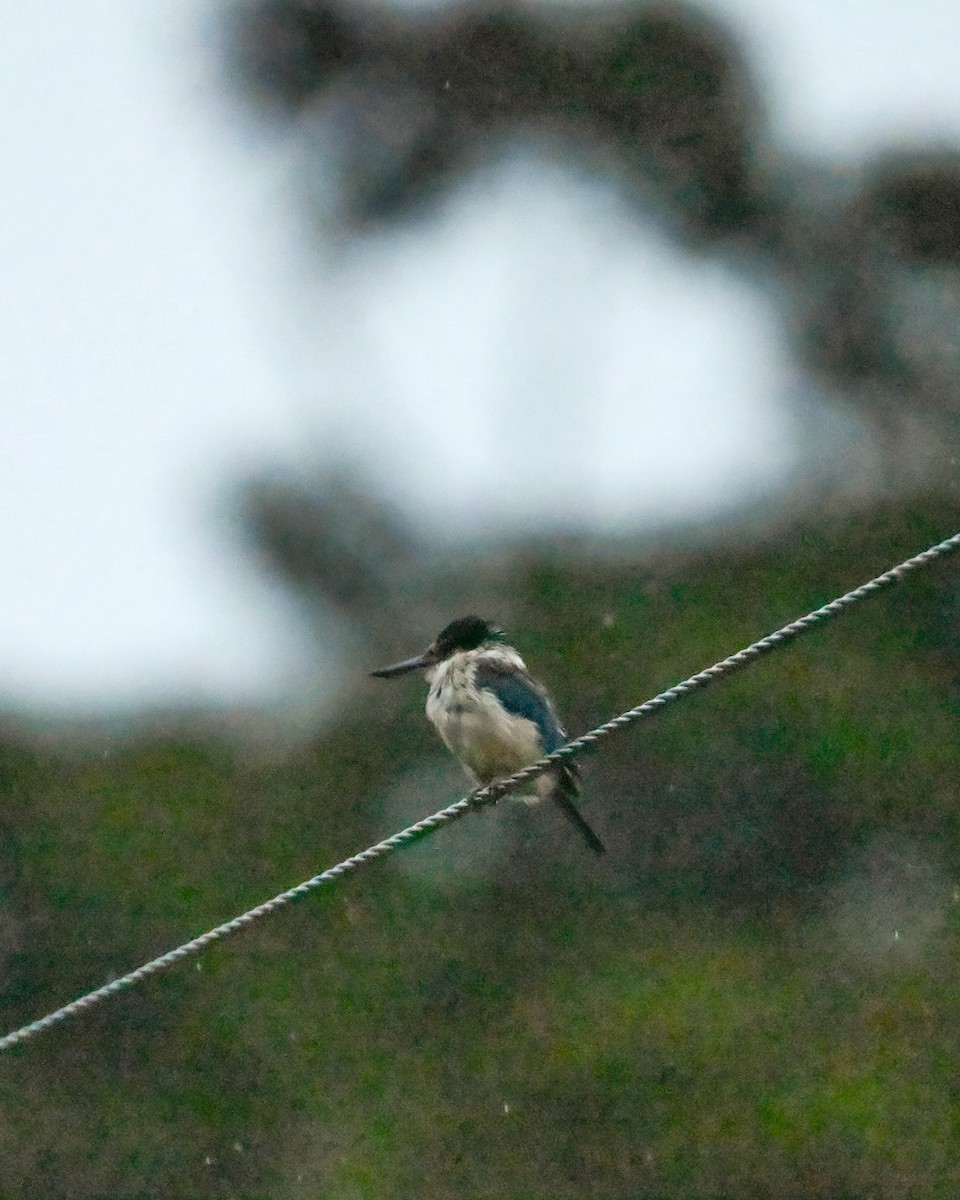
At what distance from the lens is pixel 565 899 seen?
13.4 meters

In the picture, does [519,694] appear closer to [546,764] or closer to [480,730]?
[480,730]

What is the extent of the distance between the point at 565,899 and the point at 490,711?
7998 mm

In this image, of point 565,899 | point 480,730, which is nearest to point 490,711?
point 480,730

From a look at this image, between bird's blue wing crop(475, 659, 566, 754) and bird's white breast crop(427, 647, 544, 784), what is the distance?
0.10ft

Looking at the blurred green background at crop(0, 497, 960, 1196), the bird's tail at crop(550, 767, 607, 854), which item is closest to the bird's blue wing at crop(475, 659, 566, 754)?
the bird's tail at crop(550, 767, 607, 854)

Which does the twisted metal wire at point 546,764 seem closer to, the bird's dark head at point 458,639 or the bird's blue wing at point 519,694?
the bird's blue wing at point 519,694

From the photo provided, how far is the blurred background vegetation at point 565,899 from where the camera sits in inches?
461

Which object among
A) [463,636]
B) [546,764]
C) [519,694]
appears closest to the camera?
[546,764]

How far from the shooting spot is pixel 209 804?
14.3 meters

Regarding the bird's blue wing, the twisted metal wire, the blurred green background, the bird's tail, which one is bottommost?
the blurred green background

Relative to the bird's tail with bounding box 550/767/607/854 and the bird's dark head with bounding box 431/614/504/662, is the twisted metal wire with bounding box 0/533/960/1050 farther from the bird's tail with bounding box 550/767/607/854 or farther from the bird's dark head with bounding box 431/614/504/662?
the bird's dark head with bounding box 431/614/504/662

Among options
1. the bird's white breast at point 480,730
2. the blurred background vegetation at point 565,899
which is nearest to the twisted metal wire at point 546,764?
the bird's white breast at point 480,730

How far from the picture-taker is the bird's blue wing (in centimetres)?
580

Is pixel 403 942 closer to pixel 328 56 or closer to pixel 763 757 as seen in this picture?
pixel 763 757
